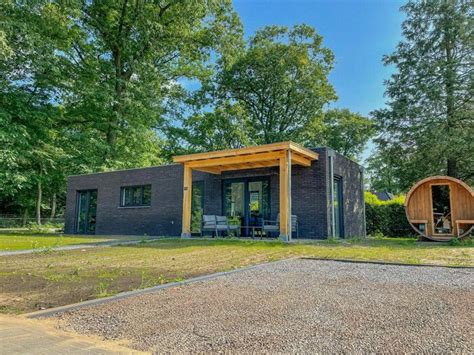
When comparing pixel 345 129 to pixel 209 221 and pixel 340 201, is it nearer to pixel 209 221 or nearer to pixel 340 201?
pixel 340 201

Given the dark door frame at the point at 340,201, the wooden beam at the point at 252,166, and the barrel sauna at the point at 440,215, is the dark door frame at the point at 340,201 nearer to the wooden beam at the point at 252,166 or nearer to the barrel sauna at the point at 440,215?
the barrel sauna at the point at 440,215

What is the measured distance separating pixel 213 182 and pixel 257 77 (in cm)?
1375

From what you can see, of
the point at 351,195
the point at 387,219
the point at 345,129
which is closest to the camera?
the point at 351,195

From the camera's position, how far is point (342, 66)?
26.8m

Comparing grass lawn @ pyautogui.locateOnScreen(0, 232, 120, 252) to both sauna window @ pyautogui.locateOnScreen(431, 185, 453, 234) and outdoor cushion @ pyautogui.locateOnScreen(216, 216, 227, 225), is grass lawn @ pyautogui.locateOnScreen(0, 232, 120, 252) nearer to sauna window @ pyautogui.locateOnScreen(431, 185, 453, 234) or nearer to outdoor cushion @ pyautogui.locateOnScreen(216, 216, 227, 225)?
outdoor cushion @ pyautogui.locateOnScreen(216, 216, 227, 225)

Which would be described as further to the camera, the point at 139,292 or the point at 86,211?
the point at 86,211

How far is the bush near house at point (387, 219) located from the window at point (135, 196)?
10.3 m

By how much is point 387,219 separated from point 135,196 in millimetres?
11792

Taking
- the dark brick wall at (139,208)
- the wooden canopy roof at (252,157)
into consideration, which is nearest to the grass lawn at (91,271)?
the wooden canopy roof at (252,157)

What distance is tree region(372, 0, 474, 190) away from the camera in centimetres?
1528

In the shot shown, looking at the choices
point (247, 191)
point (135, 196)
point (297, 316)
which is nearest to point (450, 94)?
point (247, 191)

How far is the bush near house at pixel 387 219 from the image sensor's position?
16670 mm

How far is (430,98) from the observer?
15648mm

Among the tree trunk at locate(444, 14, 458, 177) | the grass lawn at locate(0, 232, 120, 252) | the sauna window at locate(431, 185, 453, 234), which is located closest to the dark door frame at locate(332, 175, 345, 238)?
the sauna window at locate(431, 185, 453, 234)
